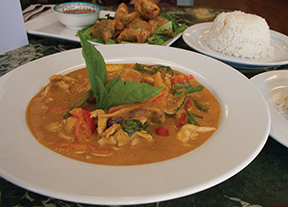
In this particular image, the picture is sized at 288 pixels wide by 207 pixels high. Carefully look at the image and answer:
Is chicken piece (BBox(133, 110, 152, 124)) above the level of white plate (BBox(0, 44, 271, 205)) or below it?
below

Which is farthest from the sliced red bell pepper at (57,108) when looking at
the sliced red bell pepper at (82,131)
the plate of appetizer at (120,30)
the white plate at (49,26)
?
the white plate at (49,26)

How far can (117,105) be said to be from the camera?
62.6 inches

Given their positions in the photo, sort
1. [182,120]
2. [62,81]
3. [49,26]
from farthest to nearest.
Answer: [49,26]
[62,81]
[182,120]

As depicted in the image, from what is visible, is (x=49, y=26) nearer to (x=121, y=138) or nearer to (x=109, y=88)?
(x=109, y=88)

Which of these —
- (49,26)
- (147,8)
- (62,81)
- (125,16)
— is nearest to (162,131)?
(62,81)

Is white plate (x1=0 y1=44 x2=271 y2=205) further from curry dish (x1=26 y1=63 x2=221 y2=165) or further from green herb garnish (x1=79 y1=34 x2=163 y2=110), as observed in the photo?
green herb garnish (x1=79 y1=34 x2=163 y2=110)

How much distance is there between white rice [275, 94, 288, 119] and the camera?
1774mm

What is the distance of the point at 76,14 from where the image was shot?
130 inches

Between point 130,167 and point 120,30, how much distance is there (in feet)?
7.76

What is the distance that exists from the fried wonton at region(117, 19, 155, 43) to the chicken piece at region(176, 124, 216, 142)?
1750 millimetres

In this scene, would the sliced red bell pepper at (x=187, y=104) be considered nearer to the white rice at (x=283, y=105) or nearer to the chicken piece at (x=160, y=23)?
the white rice at (x=283, y=105)

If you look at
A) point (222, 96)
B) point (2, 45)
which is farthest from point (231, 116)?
point (2, 45)

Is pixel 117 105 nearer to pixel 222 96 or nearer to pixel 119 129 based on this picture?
pixel 119 129

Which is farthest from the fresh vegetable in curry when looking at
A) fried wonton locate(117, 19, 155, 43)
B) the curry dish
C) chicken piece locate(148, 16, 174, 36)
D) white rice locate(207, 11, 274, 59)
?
chicken piece locate(148, 16, 174, 36)
